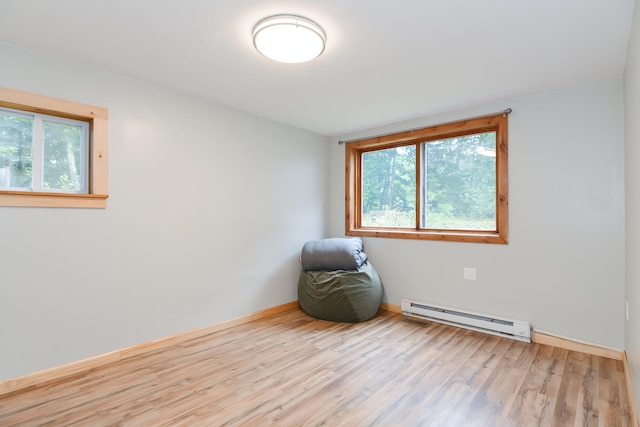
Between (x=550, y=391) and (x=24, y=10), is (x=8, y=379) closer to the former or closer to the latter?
(x=24, y=10)

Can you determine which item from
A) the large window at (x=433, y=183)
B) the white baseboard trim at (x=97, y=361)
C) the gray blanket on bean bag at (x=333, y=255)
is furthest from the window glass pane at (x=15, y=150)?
the large window at (x=433, y=183)

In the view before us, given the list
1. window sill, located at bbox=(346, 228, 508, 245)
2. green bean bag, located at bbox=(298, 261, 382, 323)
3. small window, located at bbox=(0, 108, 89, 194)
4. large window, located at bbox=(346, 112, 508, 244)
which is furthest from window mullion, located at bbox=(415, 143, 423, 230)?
small window, located at bbox=(0, 108, 89, 194)

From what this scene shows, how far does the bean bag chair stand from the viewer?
347cm

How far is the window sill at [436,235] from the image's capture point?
10.4 feet

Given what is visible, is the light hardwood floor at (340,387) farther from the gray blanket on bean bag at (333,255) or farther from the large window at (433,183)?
the large window at (433,183)

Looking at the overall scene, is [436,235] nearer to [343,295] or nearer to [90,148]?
[343,295]

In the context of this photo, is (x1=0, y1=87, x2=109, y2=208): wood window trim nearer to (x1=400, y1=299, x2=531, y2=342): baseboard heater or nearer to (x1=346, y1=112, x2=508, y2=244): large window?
(x1=346, y1=112, x2=508, y2=244): large window

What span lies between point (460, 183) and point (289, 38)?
2454mm

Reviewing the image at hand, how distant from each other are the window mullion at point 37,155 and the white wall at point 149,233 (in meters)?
0.21

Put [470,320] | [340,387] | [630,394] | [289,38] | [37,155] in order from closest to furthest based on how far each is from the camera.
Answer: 1. [289,38]
2. [630,394]
3. [340,387]
4. [37,155]
5. [470,320]

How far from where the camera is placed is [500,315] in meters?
3.12

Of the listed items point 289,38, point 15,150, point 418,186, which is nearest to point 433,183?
point 418,186

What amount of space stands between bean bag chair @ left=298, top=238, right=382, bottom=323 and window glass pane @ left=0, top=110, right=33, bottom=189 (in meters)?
2.62

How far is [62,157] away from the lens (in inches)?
94.4
